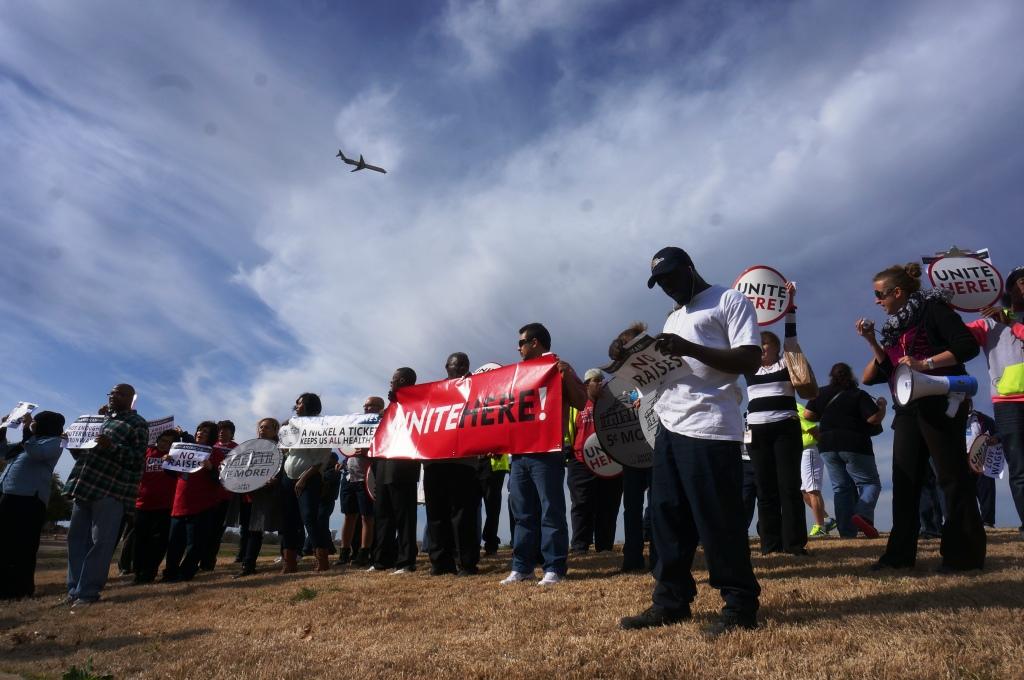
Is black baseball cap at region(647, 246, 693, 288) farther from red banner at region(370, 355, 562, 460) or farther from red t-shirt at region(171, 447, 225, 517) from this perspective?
red t-shirt at region(171, 447, 225, 517)

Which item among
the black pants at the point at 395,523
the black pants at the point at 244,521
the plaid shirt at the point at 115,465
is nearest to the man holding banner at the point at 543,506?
the black pants at the point at 395,523

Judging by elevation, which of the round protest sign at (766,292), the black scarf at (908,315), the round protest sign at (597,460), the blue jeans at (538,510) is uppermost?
the round protest sign at (766,292)

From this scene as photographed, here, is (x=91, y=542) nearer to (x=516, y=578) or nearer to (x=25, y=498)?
(x=25, y=498)

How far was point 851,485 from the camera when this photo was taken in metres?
8.70

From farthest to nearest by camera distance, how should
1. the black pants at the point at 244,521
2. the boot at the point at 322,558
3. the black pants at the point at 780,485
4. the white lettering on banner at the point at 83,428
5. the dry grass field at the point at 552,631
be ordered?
the white lettering on banner at the point at 83,428 → the black pants at the point at 244,521 → the boot at the point at 322,558 → the black pants at the point at 780,485 → the dry grass field at the point at 552,631

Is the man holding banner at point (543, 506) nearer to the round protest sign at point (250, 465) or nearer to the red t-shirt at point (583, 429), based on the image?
the red t-shirt at point (583, 429)

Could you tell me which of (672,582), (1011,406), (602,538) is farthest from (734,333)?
(602,538)

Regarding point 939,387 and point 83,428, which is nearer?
point 939,387

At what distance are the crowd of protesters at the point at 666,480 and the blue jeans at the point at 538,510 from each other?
2 cm

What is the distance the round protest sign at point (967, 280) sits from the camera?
6.43 meters

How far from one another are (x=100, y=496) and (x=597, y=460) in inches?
213

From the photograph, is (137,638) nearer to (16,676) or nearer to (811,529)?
(16,676)

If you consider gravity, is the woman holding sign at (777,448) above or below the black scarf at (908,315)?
below

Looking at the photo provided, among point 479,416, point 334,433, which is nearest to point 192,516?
point 334,433
